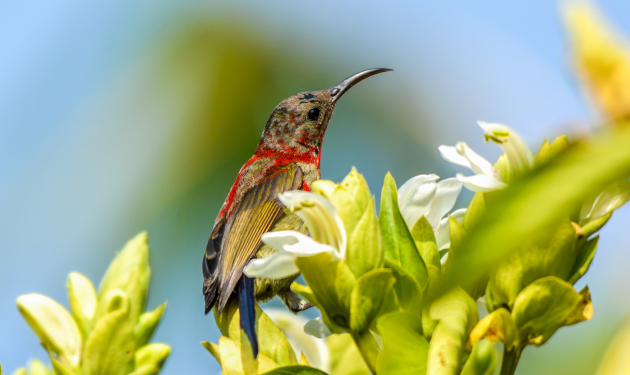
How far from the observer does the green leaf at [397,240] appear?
900 mm

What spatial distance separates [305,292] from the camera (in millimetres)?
951

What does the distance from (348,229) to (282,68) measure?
4.05 meters

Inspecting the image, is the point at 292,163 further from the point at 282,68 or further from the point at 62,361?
the point at 282,68

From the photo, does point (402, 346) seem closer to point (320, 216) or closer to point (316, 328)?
point (320, 216)

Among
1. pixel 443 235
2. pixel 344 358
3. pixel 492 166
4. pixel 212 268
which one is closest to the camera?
pixel 492 166

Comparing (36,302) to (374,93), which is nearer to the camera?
(36,302)

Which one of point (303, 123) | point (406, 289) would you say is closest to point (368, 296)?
point (406, 289)

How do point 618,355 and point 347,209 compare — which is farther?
point 347,209

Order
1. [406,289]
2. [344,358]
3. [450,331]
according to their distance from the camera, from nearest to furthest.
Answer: [450,331]
[406,289]
[344,358]

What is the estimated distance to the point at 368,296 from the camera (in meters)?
0.88

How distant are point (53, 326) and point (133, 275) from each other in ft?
0.56

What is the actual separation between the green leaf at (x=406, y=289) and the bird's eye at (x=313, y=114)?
2102 millimetres

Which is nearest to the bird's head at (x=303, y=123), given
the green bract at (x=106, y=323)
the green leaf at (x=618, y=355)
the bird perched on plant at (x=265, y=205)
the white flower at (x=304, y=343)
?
the bird perched on plant at (x=265, y=205)

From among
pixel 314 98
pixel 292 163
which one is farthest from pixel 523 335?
pixel 314 98
